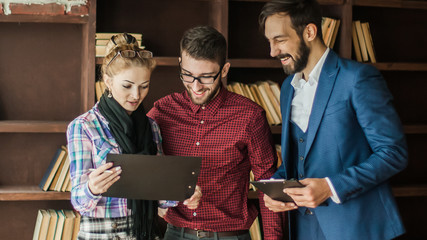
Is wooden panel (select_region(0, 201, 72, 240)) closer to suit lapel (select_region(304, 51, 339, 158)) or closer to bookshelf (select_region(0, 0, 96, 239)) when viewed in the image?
bookshelf (select_region(0, 0, 96, 239))

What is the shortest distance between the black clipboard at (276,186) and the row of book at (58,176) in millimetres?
1439

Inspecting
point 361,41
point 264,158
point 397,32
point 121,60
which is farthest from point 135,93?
point 397,32

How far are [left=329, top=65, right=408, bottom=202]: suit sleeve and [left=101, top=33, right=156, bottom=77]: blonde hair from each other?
81cm

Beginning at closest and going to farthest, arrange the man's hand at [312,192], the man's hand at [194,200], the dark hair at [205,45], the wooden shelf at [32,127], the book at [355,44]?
the man's hand at [312,192] < the man's hand at [194,200] < the dark hair at [205,45] < the wooden shelf at [32,127] < the book at [355,44]

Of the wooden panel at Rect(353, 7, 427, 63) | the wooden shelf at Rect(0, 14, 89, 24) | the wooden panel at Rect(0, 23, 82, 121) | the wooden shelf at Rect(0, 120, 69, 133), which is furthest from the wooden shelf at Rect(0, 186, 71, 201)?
the wooden panel at Rect(353, 7, 427, 63)

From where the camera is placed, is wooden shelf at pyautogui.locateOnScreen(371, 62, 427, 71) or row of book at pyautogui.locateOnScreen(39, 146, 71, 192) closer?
row of book at pyautogui.locateOnScreen(39, 146, 71, 192)

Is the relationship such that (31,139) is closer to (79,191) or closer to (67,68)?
(67,68)

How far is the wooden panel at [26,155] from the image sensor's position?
323 centimetres

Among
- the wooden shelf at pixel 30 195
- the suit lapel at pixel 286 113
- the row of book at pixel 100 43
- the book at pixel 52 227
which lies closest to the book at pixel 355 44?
the suit lapel at pixel 286 113

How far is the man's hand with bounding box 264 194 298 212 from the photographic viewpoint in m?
2.04

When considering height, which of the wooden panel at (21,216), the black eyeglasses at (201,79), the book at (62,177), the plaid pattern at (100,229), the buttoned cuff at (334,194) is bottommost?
the wooden panel at (21,216)

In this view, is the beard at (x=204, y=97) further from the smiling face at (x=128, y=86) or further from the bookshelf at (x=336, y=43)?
the bookshelf at (x=336, y=43)

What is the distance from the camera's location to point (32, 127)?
115 inches

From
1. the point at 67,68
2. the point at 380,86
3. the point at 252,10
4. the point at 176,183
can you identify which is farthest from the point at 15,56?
the point at 380,86
